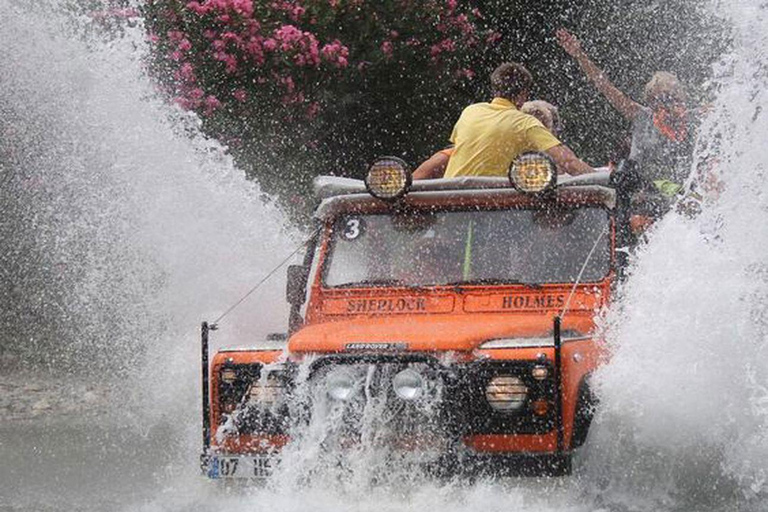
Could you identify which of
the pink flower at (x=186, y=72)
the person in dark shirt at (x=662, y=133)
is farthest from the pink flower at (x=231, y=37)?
the person in dark shirt at (x=662, y=133)

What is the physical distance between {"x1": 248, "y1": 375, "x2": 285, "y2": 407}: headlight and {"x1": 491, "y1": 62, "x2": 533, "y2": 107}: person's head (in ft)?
7.97

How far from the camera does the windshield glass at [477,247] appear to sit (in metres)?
7.88

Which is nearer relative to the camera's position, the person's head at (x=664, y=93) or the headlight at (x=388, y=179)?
the headlight at (x=388, y=179)

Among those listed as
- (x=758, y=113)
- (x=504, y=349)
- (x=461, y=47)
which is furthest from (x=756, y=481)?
(x=461, y=47)

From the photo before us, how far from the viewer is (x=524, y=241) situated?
792cm

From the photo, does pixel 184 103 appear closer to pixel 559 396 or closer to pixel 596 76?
pixel 596 76

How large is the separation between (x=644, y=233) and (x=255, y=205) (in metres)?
3.82

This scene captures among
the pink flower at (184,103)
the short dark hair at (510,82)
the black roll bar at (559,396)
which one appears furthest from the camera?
the pink flower at (184,103)

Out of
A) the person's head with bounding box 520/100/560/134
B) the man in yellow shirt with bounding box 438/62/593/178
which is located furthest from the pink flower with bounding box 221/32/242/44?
the man in yellow shirt with bounding box 438/62/593/178

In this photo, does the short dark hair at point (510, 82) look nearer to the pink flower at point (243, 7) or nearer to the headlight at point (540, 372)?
the headlight at point (540, 372)

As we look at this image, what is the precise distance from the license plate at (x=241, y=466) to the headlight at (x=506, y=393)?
3.33 feet

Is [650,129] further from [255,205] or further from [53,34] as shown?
[53,34]

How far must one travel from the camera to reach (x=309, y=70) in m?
12.9

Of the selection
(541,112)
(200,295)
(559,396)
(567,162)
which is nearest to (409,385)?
(559,396)
